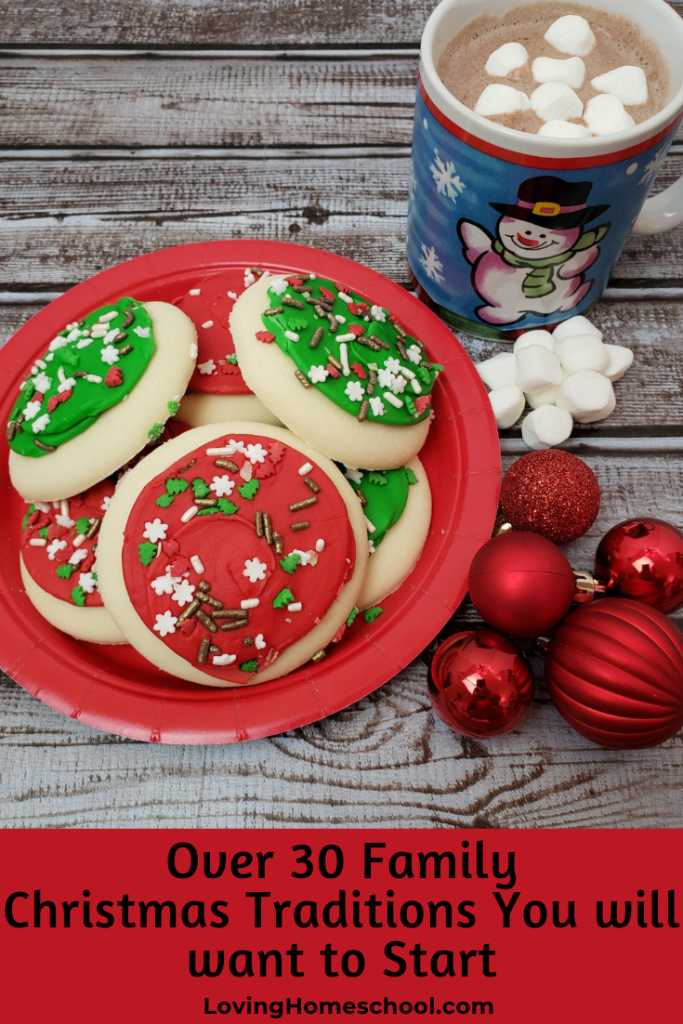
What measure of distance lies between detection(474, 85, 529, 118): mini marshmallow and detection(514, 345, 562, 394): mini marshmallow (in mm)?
290

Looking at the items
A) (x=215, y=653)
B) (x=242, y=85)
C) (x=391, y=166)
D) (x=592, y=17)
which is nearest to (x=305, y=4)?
(x=242, y=85)

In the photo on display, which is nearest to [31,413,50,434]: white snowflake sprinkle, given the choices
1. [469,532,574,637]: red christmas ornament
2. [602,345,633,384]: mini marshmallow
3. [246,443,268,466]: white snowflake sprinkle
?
[246,443,268,466]: white snowflake sprinkle

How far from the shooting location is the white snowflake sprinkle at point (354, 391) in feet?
2.70

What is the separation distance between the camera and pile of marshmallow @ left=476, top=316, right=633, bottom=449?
98 centimetres

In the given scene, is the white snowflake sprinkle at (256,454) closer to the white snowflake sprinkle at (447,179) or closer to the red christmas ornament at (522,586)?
the red christmas ornament at (522,586)

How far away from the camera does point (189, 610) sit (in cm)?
77

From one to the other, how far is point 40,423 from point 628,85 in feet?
2.60

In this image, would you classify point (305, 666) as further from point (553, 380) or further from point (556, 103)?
point (556, 103)

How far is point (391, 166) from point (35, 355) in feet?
2.23

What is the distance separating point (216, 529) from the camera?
→ 788 mm

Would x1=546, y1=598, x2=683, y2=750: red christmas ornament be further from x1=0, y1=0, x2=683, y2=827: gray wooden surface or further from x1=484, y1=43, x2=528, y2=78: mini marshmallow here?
x1=484, y1=43, x2=528, y2=78: mini marshmallow

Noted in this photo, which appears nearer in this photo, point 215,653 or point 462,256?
point 215,653

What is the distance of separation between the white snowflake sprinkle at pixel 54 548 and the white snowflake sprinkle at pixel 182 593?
17cm

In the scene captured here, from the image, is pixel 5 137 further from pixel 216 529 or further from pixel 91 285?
pixel 216 529
